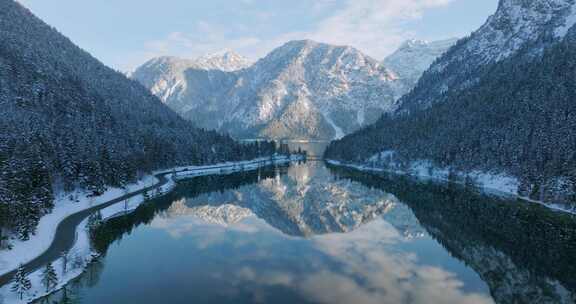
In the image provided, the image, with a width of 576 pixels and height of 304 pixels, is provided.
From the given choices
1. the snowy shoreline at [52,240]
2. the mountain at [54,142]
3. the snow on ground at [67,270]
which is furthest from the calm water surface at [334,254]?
the mountain at [54,142]

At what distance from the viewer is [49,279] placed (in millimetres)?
39281

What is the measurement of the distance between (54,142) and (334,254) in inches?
3171

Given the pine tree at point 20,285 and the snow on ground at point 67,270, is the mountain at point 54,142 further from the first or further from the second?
the pine tree at point 20,285

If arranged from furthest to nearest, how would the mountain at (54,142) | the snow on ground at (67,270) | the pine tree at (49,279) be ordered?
the mountain at (54,142), the pine tree at (49,279), the snow on ground at (67,270)

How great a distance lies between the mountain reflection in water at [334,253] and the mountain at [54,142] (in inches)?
544

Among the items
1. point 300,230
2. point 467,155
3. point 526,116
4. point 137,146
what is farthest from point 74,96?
point 526,116

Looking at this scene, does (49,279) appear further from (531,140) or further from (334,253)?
(531,140)

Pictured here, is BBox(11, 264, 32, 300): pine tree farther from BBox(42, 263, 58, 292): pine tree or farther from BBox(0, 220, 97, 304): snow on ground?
BBox(42, 263, 58, 292): pine tree

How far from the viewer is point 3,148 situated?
77.4 metres

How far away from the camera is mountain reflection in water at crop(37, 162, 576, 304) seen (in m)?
43.8

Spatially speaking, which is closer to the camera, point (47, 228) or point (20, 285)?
point (20, 285)

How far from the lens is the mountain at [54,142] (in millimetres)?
63562

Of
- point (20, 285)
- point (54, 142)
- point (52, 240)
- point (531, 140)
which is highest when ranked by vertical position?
point (54, 142)

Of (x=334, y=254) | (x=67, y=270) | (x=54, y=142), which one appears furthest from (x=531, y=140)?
(x=54, y=142)
